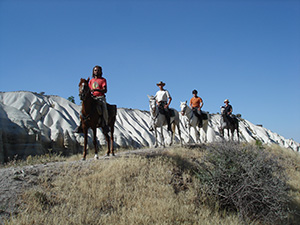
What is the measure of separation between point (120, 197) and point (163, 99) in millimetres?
7243

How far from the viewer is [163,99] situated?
44.8 ft

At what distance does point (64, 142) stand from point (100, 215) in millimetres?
23098

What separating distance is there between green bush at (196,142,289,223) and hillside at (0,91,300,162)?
3.42 m

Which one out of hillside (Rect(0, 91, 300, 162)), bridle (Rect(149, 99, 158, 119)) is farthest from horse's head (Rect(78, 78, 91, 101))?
hillside (Rect(0, 91, 300, 162))

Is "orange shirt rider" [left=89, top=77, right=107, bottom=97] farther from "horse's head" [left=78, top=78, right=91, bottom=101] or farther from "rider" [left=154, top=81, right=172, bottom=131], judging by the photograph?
"rider" [left=154, top=81, right=172, bottom=131]

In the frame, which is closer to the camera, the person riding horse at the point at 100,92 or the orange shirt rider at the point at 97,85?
the person riding horse at the point at 100,92

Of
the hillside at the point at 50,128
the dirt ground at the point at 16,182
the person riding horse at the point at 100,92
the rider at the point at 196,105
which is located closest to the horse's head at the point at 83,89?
the person riding horse at the point at 100,92

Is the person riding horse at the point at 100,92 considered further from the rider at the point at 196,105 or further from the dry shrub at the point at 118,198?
the rider at the point at 196,105

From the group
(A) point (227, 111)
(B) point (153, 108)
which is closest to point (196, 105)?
(A) point (227, 111)

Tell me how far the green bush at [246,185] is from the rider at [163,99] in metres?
4.39

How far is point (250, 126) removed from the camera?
55.7m

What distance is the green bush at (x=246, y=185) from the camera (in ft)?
26.0

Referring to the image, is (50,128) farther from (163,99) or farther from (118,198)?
(118,198)

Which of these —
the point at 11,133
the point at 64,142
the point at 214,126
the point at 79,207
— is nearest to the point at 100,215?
the point at 79,207
